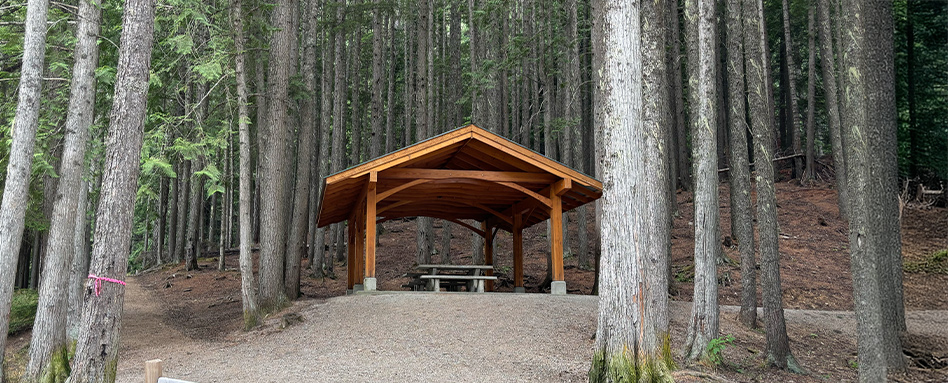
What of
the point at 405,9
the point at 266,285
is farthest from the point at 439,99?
the point at 266,285

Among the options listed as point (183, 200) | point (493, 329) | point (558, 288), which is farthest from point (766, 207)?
point (183, 200)

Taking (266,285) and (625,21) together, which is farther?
(266,285)

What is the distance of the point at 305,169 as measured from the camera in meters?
13.9

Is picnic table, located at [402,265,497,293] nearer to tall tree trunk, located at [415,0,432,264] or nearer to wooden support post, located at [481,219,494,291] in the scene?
wooden support post, located at [481,219,494,291]

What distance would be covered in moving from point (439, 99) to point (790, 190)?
14352mm

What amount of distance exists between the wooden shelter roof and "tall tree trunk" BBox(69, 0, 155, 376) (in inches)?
181

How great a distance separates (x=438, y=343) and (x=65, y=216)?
5.66 m

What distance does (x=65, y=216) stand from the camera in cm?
828

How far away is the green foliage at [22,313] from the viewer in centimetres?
1209

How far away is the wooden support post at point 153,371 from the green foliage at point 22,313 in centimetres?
1056

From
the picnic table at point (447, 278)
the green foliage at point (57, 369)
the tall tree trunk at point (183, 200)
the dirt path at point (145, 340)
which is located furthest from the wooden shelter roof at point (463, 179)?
the tall tree trunk at point (183, 200)

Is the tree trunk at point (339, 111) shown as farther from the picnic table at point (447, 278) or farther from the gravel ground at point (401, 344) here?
the gravel ground at point (401, 344)

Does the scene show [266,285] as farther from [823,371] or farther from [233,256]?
[233,256]

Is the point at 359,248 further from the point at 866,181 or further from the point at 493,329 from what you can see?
the point at 866,181
